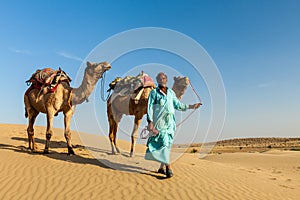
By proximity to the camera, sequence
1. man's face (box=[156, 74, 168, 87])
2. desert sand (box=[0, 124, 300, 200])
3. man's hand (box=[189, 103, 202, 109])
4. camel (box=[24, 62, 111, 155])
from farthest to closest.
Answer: camel (box=[24, 62, 111, 155]) → man's hand (box=[189, 103, 202, 109]) → man's face (box=[156, 74, 168, 87]) → desert sand (box=[0, 124, 300, 200])

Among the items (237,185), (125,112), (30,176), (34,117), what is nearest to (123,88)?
(125,112)

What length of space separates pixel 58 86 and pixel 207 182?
6.38 meters

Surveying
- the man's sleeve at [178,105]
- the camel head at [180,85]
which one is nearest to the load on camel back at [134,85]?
the camel head at [180,85]

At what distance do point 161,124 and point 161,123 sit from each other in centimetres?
3

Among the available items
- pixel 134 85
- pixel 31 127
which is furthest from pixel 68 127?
pixel 134 85

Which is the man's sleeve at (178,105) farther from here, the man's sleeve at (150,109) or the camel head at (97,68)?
the camel head at (97,68)

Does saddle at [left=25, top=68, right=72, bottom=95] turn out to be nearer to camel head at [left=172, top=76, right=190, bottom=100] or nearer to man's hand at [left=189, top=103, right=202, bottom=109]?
camel head at [left=172, top=76, right=190, bottom=100]

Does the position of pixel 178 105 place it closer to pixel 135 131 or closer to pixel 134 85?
pixel 135 131

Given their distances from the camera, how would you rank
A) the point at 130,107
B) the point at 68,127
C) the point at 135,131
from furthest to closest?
the point at 130,107
the point at 68,127
the point at 135,131

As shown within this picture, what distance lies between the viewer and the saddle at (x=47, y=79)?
32.0ft

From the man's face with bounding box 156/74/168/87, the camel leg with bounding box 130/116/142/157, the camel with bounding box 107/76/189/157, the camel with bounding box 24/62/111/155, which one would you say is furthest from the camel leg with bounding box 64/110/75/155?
the man's face with bounding box 156/74/168/87

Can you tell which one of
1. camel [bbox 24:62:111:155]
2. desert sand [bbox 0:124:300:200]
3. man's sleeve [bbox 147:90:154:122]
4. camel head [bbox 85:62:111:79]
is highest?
camel head [bbox 85:62:111:79]

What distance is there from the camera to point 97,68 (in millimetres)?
9680

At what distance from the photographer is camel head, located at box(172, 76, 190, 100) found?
31.8ft
